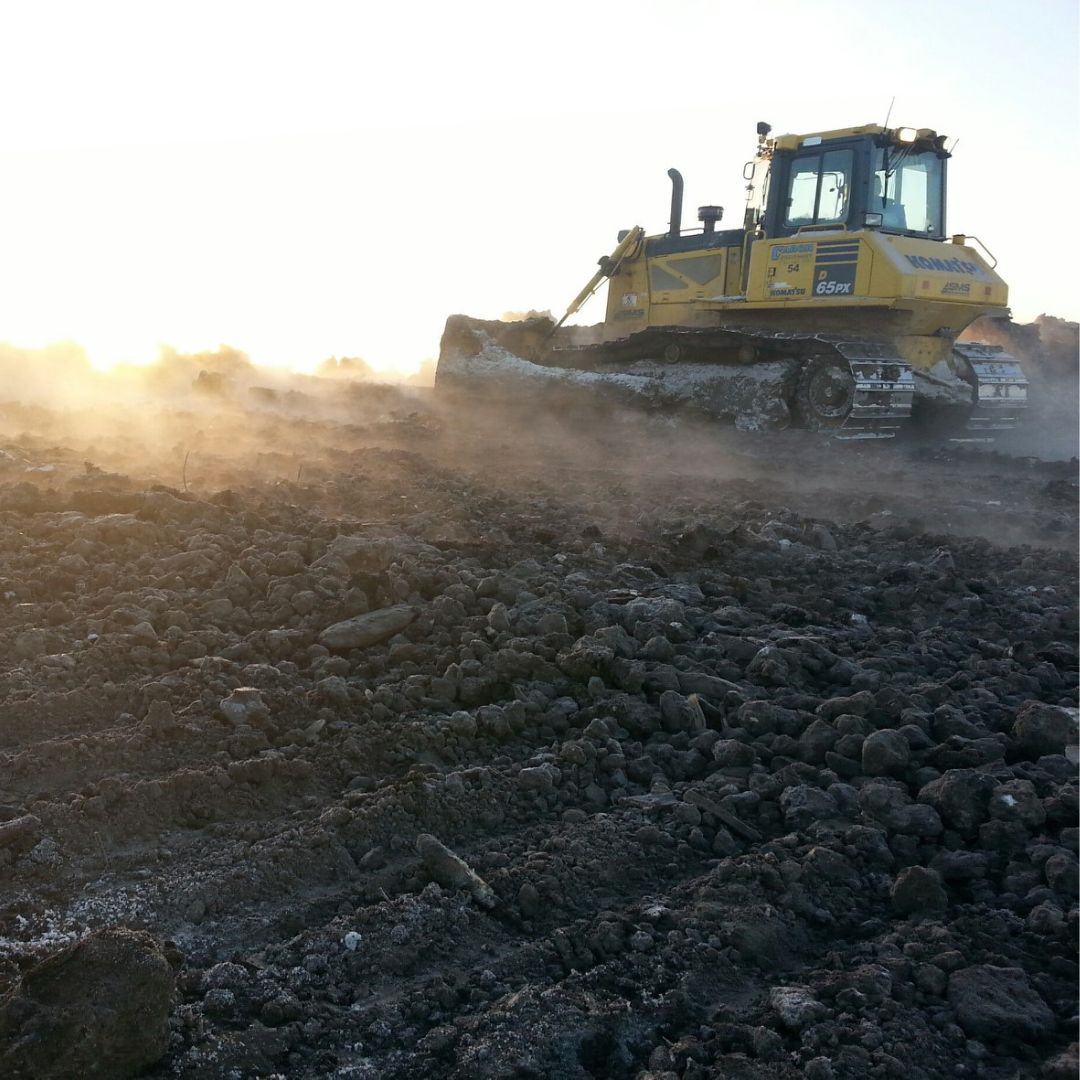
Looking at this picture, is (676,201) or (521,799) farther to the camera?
(676,201)

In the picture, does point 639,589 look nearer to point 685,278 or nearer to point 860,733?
point 860,733

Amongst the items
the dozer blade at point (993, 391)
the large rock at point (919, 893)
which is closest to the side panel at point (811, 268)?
the dozer blade at point (993, 391)

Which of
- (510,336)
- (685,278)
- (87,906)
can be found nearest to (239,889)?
(87,906)

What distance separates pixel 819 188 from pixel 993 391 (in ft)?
11.4

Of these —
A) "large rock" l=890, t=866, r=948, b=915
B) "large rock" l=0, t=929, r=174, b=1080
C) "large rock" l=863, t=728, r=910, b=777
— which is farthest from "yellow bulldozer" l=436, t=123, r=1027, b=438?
"large rock" l=0, t=929, r=174, b=1080

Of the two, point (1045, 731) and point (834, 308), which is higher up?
point (834, 308)

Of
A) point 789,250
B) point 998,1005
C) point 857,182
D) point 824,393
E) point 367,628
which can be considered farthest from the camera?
point 789,250

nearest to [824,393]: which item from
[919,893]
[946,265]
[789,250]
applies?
[789,250]

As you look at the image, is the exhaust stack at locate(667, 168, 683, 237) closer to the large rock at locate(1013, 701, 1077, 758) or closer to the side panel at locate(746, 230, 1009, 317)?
the side panel at locate(746, 230, 1009, 317)

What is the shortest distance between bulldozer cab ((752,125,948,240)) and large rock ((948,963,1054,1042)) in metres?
11.6

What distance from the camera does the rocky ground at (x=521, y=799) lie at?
8.38ft

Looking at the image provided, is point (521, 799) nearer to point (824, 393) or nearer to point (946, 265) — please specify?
point (824, 393)

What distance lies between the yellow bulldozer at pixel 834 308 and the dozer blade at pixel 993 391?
20 millimetres

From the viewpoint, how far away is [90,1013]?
2.43 meters
